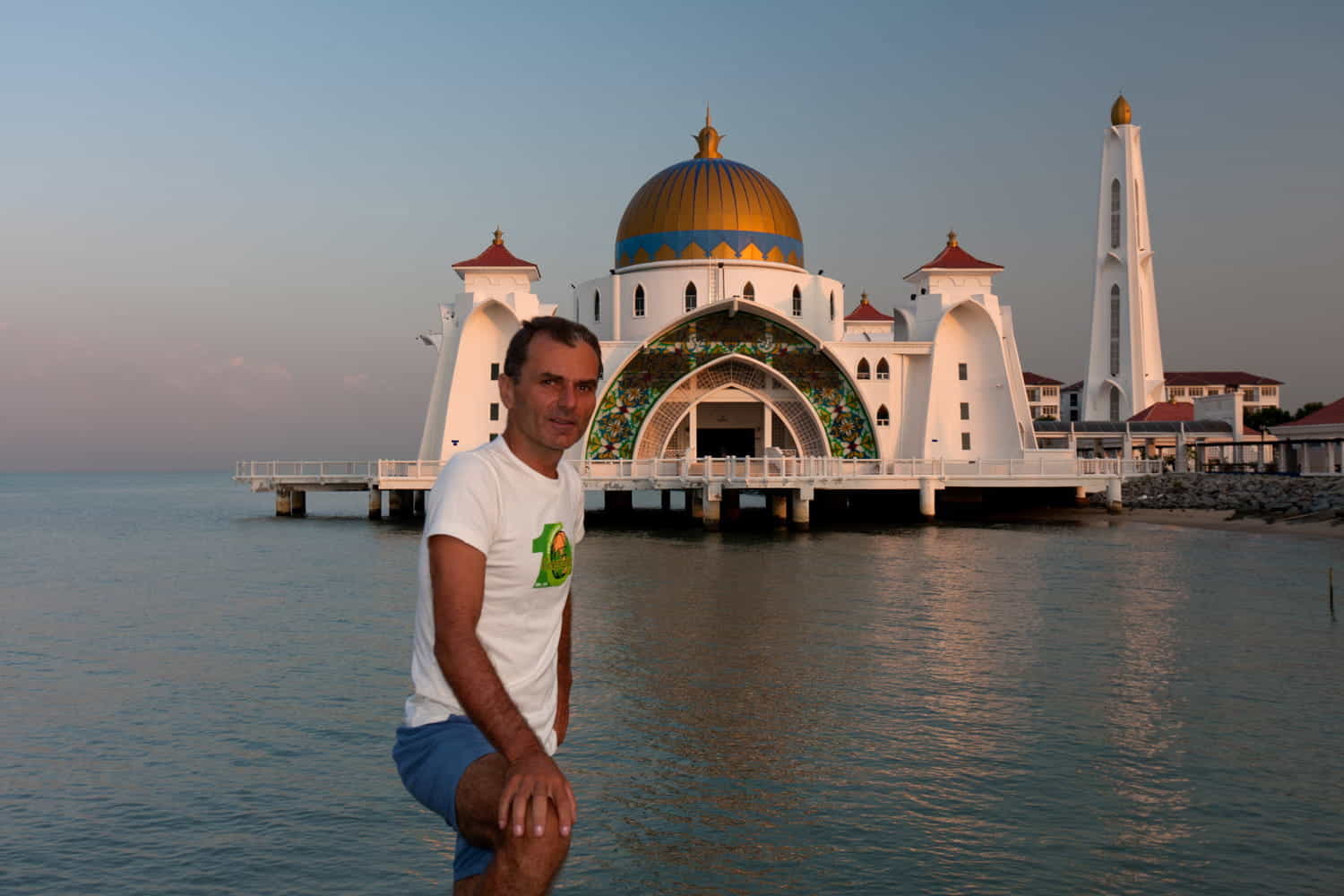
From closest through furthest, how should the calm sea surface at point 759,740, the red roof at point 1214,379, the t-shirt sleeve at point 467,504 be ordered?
the t-shirt sleeve at point 467,504
the calm sea surface at point 759,740
the red roof at point 1214,379

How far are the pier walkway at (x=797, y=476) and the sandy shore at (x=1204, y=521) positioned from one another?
1.37m

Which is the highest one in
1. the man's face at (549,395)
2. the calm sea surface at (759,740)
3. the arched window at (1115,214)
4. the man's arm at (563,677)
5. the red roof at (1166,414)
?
the arched window at (1115,214)

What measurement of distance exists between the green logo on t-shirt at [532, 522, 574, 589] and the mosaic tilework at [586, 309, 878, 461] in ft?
118

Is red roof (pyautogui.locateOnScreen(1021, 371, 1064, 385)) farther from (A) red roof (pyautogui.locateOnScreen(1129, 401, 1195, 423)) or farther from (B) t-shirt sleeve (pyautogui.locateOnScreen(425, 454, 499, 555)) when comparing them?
(B) t-shirt sleeve (pyautogui.locateOnScreen(425, 454, 499, 555))

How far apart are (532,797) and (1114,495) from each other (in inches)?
1549

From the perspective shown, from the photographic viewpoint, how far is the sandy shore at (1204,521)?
1298 inches

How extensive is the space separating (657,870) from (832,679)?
591cm

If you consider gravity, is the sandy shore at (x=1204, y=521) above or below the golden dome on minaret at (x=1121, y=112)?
below

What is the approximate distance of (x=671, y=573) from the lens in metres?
23.5

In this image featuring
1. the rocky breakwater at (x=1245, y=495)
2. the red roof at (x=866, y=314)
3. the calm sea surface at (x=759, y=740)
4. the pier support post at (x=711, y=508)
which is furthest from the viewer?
the red roof at (x=866, y=314)

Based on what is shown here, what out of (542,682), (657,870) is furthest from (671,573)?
(542,682)

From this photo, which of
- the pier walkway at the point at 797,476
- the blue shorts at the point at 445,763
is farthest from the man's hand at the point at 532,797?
the pier walkway at the point at 797,476

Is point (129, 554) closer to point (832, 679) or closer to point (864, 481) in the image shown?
point (864, 481)

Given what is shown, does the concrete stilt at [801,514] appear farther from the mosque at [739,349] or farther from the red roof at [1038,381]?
the red roof at [1038,381]
